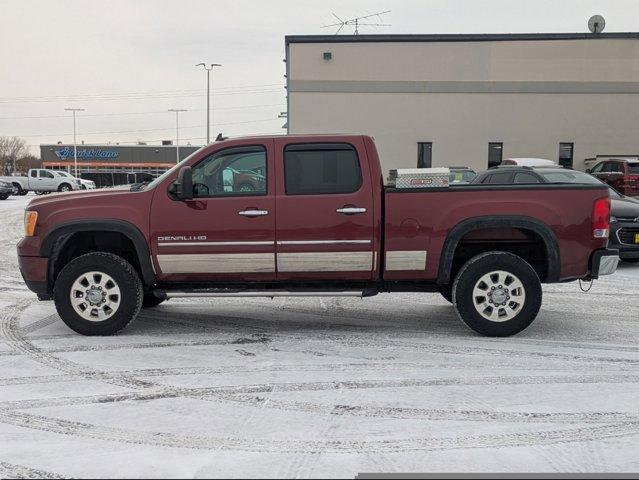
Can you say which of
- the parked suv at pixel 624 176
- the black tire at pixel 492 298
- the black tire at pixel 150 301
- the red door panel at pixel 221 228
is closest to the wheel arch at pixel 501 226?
the black tire at pixel 492 298

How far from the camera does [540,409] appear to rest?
4.28m

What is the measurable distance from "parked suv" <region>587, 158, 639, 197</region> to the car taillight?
17.0 metres

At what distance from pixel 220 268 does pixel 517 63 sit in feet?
86.8

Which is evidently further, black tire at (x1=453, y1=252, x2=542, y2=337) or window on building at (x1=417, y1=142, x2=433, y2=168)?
window on building at (x1=417, y1=142, x2=433, y2=168)

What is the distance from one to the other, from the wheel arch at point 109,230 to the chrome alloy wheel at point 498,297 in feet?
10.8

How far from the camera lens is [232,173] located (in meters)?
6.29

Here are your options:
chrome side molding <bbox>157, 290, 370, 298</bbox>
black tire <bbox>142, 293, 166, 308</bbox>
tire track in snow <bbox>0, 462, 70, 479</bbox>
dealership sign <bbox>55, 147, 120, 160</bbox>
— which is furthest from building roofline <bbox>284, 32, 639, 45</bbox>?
dealership sign <bbox>55, 147, 120, 160</bbox>

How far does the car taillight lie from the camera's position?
239 inches

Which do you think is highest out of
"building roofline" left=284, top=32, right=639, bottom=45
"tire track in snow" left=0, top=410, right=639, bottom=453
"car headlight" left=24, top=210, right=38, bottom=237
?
"building roofline" left=284, top=32, right=639, bottom=45

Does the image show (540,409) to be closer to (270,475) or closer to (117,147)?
(270,475)

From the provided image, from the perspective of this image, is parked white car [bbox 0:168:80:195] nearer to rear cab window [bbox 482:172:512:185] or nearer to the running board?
rear cab window [bbox 482:172:512:185]

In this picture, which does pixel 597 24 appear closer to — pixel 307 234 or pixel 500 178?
pixel 500 178

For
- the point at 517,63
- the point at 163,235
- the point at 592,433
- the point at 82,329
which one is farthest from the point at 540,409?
the point at 517,63

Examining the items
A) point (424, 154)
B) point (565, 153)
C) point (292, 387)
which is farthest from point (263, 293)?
point (565, 153)
